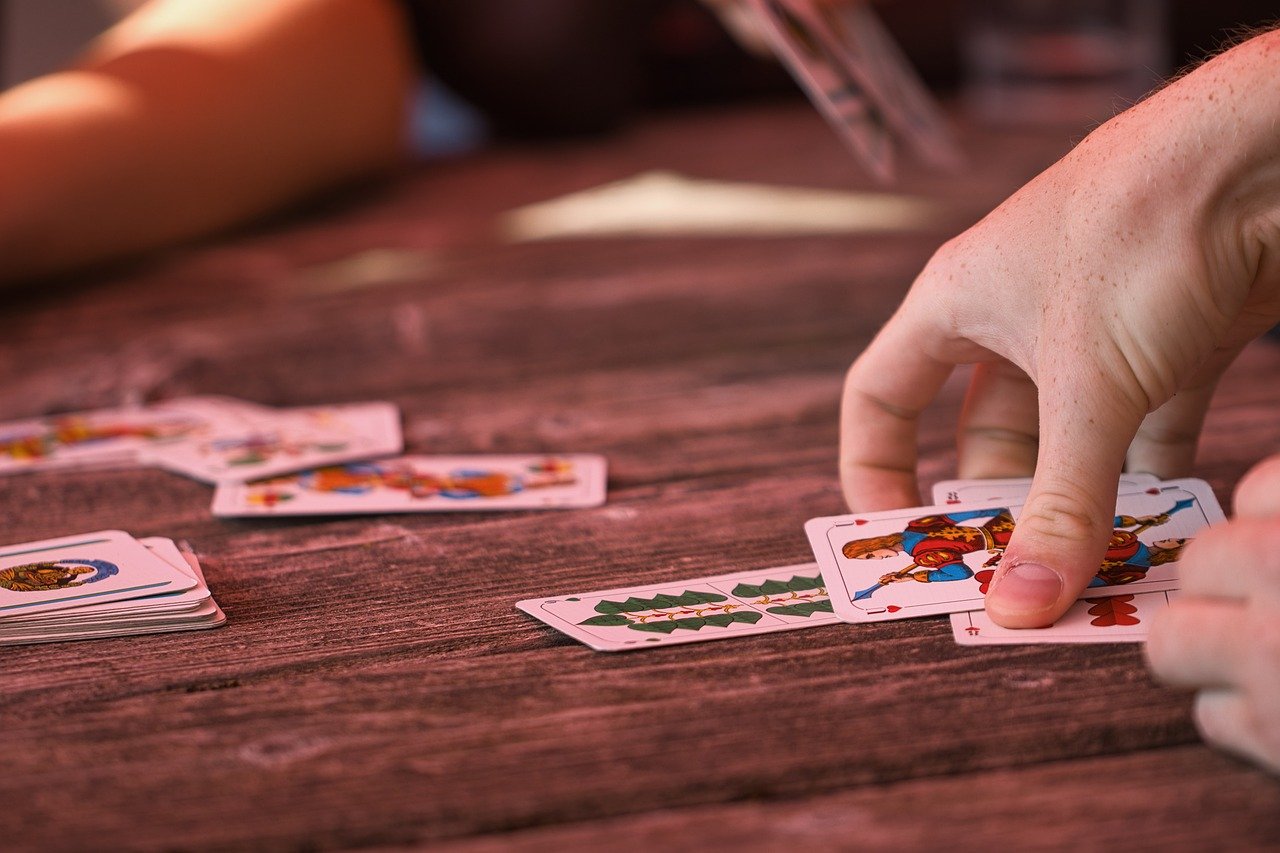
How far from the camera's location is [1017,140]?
2.86 m

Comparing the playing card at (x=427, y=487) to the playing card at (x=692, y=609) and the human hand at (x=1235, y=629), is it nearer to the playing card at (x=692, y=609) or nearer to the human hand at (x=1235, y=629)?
the playing card at (x=692, y=609)

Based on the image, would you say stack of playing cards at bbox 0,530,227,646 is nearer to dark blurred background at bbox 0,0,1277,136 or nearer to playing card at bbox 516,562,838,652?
playing card at bbox 516,562,838,652

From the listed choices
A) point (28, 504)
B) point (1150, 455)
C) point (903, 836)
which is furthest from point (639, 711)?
point (28, 504)

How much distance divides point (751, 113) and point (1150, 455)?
97.0 inches

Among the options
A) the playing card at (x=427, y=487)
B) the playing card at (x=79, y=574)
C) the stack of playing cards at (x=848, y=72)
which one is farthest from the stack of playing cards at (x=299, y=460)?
the stack of playing cards at (x=848, y=72)

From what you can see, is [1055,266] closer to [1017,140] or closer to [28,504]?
[28,504]

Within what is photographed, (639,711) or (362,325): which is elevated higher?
(362,325)

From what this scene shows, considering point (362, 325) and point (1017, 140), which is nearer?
point (362, 325)

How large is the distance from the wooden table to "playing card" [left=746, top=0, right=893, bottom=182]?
0.70 ft

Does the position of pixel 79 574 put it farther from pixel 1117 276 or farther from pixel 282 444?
pixel 1117 276

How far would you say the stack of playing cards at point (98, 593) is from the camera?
33.8 inches

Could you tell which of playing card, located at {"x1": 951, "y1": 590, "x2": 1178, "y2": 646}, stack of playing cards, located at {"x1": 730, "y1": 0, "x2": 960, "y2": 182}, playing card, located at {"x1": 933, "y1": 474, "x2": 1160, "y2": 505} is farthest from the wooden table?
stack of playing cards, located at {"x1": 730, "y1": 0, "x2": 960, "y2": 182}

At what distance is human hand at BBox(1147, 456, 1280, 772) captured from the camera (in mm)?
609

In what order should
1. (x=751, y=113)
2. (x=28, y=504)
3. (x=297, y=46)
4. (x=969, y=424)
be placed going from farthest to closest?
(x=751, y=113) → (x=297, y=46) → (x=28, y=504) → (x=969, y=424)
